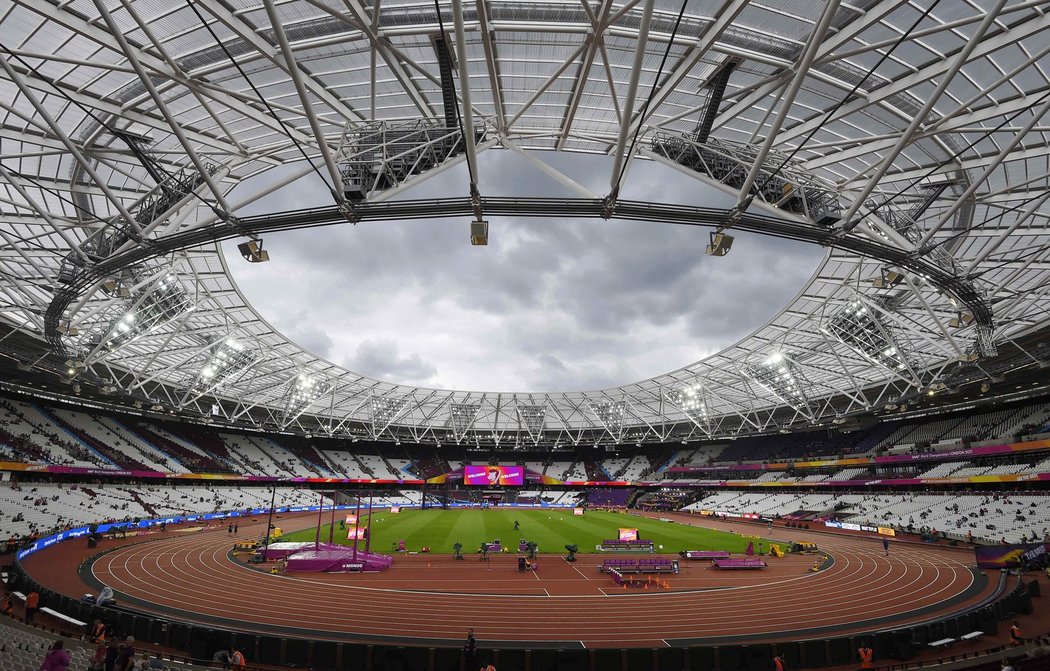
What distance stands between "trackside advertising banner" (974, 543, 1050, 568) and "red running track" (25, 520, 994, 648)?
1.29m

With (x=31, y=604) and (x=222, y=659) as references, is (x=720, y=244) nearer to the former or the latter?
(x=222, y=659)

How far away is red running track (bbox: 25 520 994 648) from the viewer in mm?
18594

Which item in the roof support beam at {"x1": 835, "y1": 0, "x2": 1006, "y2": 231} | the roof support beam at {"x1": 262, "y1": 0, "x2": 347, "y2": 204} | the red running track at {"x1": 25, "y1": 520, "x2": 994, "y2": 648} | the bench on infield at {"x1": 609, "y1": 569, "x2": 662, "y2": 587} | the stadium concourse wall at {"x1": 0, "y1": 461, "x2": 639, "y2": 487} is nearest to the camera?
the roof support beam at {"x1": 262, "y1": 0, "x2": 347, "y2": 204}

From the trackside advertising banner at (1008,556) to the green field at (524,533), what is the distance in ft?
45.7

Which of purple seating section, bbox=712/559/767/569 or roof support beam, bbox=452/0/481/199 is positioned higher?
roof support beam, bbox=452/0/481/199

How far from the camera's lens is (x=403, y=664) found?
49.4 feet

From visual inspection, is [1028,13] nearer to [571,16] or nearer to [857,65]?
[857,65]

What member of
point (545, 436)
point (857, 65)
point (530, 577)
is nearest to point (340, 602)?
point (530, 577)

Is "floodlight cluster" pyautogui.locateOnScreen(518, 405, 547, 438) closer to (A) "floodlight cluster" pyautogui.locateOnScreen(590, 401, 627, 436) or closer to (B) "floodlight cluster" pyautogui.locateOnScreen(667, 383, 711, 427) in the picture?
(A) "floodlight cluster" pyautogui.locateOnScreen(590, 401, 627, 436)

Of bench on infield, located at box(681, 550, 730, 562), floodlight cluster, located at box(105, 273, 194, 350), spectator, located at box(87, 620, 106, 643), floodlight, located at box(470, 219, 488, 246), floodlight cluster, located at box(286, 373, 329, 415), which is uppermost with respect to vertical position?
floodlight cluster, located at box(286, 373, 329, 415)

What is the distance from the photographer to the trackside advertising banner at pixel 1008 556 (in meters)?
29.2

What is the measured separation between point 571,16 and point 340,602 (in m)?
23.7

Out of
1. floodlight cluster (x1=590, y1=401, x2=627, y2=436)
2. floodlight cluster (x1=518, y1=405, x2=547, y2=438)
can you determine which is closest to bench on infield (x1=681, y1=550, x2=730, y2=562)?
floodlight cluster (x1=590, y1=401, x2=627, y2=436)

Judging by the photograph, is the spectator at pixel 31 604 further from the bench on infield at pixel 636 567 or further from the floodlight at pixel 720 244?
the floodlight at pixel 720 244
